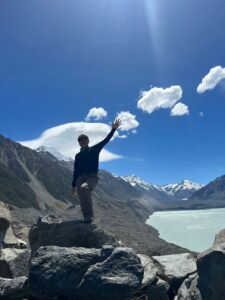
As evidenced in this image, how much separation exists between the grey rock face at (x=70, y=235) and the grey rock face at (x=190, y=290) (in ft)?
9.84

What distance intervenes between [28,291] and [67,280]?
1.53 m

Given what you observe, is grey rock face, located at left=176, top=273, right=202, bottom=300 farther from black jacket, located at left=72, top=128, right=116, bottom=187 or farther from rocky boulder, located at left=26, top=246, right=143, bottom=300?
black jacket, located at left=72, top=128, right=116, bottom=187

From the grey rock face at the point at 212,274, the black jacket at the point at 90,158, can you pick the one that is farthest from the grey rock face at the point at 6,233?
the grey rock face at the point at 212,274

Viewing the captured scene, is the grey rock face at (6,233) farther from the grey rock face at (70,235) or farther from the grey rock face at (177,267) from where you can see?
the grey rock face at (177,267)

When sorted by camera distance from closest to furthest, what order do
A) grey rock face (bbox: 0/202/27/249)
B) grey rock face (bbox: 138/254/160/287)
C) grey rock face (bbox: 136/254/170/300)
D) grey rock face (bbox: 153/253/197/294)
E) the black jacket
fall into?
grey rock face (bbox: 136/254/170/300), grey rock face (bbox: 138/254/160/287), grey rock face (bbox: 153/253/197/294), the black jacket, grey rock face (bbox: 0/202/27/249)

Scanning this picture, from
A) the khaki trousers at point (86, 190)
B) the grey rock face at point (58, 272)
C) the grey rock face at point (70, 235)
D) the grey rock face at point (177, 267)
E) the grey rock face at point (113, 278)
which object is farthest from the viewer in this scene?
the khaki trousers at point (86, 190)

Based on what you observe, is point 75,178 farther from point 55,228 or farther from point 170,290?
point 170,290

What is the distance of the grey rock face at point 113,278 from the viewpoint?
38.6 feet

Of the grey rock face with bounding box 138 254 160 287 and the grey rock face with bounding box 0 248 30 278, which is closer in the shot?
the grey rock face with bounding box 138 254 160 287

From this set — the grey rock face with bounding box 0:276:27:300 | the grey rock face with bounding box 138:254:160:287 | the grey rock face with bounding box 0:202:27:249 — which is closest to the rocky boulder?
the grey rock face with bounding box 0:276:27:300

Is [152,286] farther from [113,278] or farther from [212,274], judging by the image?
[212,274]

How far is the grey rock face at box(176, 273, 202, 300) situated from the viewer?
1275 cm

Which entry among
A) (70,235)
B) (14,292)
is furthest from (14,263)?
(14,292)

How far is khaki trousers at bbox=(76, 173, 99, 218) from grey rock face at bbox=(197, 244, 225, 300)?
486 cm
